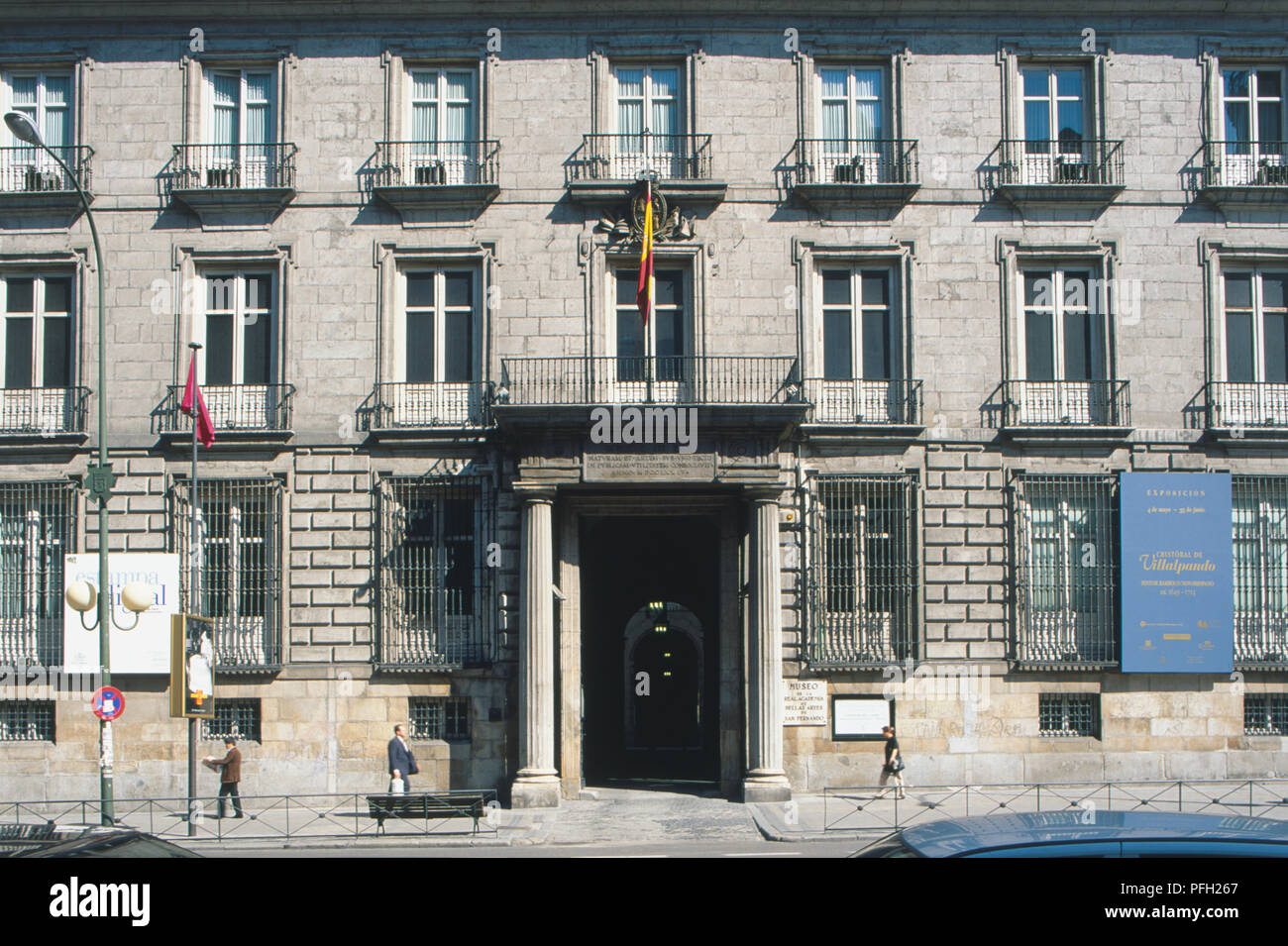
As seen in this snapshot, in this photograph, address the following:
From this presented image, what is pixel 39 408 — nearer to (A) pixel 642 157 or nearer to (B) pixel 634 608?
(A) pixel 642 157

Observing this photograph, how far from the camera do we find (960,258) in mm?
26922

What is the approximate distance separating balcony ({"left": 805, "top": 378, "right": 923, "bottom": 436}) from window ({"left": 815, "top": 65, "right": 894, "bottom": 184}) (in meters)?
4.67

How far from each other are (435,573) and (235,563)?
451cm

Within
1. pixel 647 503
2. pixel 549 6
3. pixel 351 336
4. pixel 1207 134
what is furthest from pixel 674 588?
pixel 1207 134

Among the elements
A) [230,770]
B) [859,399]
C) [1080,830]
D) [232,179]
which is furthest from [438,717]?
[1080,830]

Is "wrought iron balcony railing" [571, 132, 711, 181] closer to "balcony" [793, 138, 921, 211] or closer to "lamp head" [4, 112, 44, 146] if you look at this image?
"balcony" [793, 138, 921, 211]

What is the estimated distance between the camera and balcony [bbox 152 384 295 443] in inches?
1048

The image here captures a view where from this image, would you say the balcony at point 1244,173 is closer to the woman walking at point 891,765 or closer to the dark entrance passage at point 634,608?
the dark entrance passage at point 634,608

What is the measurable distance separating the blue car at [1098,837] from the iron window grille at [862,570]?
62.1 ft

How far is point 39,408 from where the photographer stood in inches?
1070

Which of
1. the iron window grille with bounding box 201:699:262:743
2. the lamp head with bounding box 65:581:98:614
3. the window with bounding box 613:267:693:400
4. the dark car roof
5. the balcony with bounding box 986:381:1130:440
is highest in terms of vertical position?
the window with bounding box 613:267:693:400

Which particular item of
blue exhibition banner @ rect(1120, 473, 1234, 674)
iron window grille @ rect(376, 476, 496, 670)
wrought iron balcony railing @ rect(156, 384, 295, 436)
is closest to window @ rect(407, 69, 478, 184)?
wrought iron balcony railing @ rect(156, 384, 295, 436)

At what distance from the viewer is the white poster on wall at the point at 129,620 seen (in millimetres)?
26141

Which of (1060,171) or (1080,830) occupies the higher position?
(1060,171)
